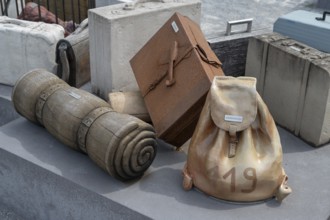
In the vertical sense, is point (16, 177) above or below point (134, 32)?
below

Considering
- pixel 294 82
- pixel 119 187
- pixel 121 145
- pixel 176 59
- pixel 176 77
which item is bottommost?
pixel 119 187

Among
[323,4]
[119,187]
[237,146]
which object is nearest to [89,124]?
[119,187]

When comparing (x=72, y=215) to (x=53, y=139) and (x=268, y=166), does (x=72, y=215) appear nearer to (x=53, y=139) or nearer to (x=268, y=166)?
(x=53, y=139)

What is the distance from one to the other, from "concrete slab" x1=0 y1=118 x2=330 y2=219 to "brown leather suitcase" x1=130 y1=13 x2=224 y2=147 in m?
0.31

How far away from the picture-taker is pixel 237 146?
3365 millimetres

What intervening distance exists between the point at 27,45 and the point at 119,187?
6.80 feet

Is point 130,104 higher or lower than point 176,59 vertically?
lower

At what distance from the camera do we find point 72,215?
3.82m

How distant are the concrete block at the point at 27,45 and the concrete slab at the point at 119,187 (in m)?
0.79

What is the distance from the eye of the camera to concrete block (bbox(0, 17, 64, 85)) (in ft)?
16.1

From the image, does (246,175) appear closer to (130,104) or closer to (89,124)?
(89,124)

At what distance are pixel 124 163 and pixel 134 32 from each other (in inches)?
60.8

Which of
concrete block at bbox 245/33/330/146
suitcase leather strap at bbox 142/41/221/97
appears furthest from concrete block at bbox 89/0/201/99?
concrete block at bbox 245/33/330/146

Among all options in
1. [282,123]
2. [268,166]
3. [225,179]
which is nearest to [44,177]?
[225,179]
